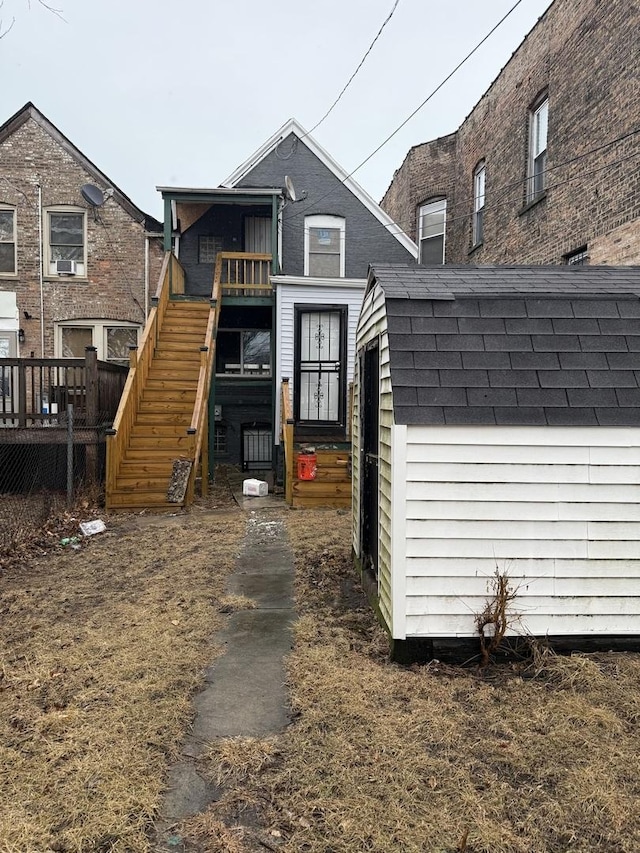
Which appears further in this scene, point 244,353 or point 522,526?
point 244,353

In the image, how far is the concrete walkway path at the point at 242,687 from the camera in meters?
2.48

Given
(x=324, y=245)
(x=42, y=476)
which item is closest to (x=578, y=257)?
(x=324, y=245)

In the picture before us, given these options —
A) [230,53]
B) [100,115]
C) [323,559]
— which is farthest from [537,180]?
[100,115]

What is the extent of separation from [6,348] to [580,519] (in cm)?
1387

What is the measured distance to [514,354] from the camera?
3.86 metres

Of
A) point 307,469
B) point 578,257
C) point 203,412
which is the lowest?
point 307,469

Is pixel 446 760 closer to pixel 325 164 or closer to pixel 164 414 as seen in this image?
pixel 164 414

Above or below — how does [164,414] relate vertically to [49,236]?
below

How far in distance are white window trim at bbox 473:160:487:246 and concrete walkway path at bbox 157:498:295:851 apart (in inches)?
409

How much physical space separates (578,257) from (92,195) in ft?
36.1

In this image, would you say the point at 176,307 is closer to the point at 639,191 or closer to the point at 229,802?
the point at 639,191

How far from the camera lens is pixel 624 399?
147 inches

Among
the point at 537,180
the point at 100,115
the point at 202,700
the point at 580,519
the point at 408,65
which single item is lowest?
the point at 202,700

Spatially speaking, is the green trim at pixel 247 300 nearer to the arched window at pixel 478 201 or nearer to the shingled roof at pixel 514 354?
the arched window at pixel 478 201
